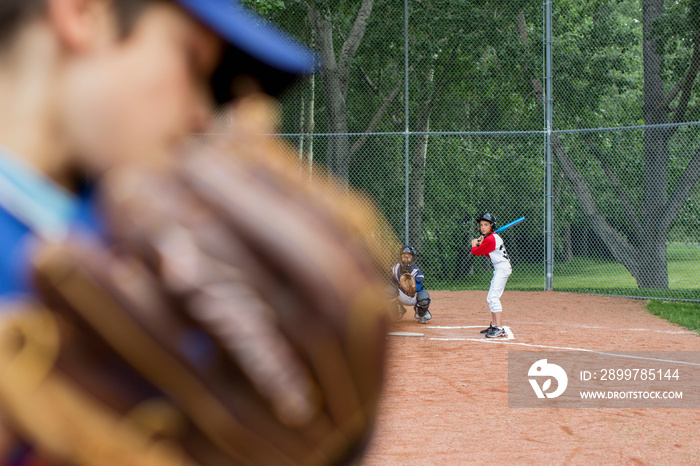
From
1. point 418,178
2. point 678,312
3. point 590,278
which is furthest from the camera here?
point 418,178

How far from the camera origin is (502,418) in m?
6.50

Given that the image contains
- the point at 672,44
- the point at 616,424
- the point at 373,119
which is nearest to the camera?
the point at 616,424

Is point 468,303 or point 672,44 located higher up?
point 672,44

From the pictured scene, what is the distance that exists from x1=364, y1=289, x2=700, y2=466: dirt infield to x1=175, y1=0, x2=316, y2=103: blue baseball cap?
2.07m

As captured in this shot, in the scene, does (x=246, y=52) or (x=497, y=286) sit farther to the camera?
(x=497, y=286)

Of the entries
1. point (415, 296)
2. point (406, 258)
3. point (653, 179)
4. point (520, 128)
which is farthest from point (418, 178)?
point (415, 296)

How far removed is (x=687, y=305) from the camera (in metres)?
14.5

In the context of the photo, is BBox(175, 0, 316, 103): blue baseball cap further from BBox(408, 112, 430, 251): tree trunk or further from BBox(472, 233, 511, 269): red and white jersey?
BBox(408, 112, 430, 251): tree trunk

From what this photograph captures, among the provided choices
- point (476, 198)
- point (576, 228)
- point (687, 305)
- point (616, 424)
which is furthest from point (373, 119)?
point (616, 424)

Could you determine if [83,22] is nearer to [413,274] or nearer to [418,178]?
[413,274]

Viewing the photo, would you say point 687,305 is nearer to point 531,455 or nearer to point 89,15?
point 531,455

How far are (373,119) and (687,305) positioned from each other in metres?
9.93

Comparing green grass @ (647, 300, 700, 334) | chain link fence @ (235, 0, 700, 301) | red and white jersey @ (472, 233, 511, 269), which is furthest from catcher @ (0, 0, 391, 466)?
chain link fence @ (235, 0, 700, 301)

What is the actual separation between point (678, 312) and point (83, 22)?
14431mm
